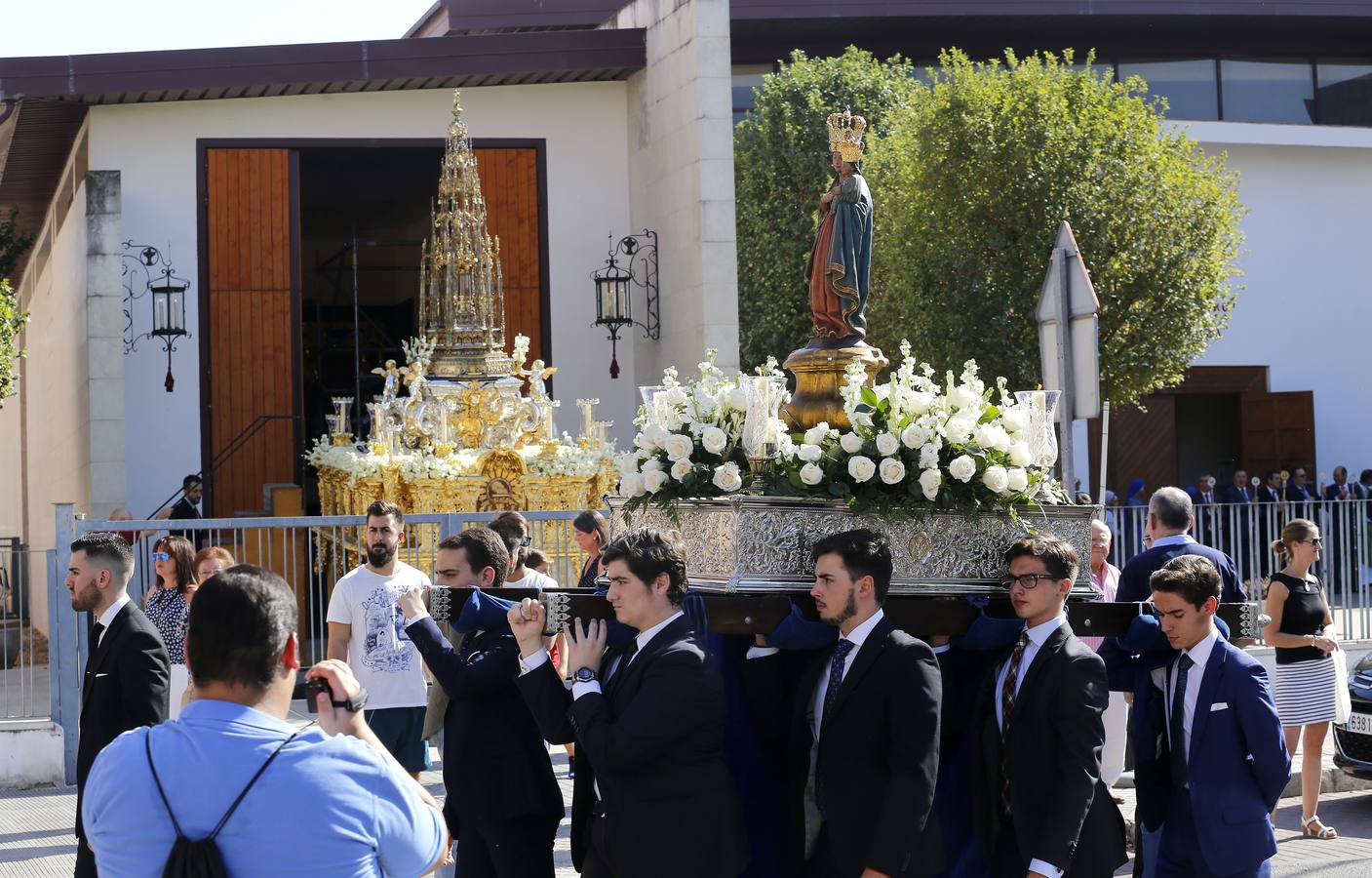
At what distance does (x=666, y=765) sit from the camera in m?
5.16

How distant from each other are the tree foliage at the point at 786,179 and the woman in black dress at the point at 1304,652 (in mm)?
17320

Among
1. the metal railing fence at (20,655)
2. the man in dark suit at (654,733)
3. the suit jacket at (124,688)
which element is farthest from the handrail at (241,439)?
the man in dark suit at (654,733)

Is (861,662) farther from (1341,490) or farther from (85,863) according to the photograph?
(1341,490)

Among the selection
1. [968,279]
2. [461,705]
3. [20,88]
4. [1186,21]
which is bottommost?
[461,705]

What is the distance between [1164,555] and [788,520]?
2.73m

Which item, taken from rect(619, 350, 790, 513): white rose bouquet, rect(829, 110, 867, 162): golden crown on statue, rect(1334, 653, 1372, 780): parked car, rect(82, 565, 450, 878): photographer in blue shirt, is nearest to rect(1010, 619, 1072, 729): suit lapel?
rect(619, 350, 790, 513): white rose bouquet

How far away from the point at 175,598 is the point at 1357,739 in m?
7.16

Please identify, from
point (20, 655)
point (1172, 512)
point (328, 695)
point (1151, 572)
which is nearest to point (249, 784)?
point (328, 695)

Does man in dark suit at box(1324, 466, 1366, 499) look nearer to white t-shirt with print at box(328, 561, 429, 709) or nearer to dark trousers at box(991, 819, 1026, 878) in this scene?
white t-shirt with print at box(328, 561, 429, 709)

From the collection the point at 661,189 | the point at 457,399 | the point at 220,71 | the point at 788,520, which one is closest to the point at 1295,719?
the point at 788,520

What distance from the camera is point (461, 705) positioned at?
249 inches

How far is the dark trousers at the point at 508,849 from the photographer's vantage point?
6156 millimetres

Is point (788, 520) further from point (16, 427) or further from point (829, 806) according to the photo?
point (16, 427)

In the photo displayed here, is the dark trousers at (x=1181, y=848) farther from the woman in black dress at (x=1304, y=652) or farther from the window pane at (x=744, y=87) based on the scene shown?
the window pane at (x=744, y=87)
